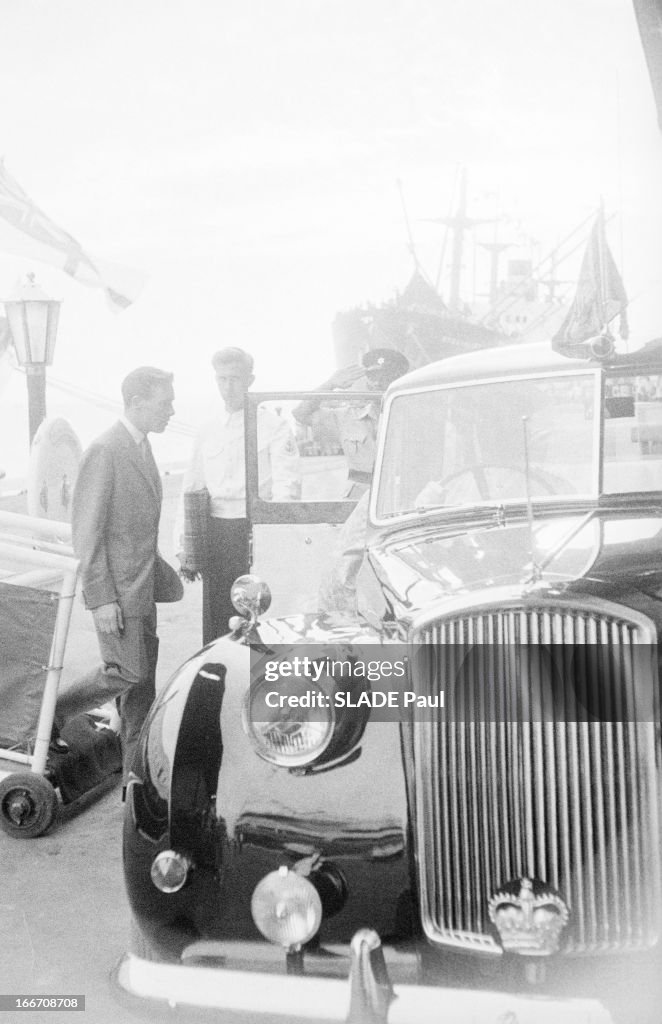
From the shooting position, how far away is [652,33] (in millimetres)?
3385

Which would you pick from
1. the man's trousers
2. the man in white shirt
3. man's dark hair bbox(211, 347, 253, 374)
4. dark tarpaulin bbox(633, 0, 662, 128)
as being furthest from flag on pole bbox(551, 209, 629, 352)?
the man's trousers

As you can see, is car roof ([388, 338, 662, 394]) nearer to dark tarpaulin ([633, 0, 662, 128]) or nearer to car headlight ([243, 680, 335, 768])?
dark tarpaulin ([633, 0, 662, 128])

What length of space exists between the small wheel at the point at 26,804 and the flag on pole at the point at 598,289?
2.37 metres

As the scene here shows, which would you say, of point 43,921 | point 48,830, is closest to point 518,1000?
point 43,921

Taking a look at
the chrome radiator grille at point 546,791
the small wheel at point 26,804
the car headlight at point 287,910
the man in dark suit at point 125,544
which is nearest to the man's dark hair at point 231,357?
the man in dark suit at point 125,544

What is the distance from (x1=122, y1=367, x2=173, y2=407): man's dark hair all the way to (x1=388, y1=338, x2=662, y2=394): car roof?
2.89 ft

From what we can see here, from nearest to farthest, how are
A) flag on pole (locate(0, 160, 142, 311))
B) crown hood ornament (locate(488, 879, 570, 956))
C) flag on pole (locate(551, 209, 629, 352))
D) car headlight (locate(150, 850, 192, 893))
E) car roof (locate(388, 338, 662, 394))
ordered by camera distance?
crown hood ornament (locate(488, 879, 570, 956)) < car headlight (locate(150, 850, 192, 893)) < car roof (locate(388, 338, 662, 394)) < flag on pole (locate(551, 209, 629, 352)) < flag on pole (locate(0, 160, 142, 311))

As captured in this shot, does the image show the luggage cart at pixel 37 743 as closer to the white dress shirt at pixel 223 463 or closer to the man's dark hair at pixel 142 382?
the man's dark hair at pixel 142 382

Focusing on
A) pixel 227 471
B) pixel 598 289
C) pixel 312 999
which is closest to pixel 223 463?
pixel 227 471

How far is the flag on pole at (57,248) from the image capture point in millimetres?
3707

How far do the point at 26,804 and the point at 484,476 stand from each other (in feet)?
6.35

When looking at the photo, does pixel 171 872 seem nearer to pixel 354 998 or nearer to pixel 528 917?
pixel 354 998

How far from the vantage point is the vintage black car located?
174 centimetres

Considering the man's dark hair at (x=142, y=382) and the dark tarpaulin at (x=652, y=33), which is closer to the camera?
the dark tarpaulin at (x=652, y=33)
